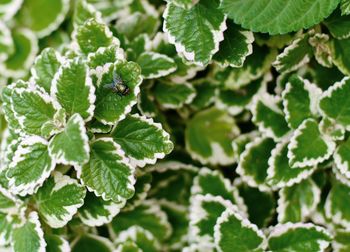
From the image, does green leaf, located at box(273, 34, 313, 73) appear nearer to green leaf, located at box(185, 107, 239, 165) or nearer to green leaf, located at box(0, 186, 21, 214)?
green leaf, located at box(185, 107, 239, 165)

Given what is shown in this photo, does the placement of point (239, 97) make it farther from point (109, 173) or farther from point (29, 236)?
point (29, 236)

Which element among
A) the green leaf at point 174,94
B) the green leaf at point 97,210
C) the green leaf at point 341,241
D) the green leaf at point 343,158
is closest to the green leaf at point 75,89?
the green leaf at point 97,210

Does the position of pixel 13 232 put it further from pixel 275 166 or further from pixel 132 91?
pixel 275 166

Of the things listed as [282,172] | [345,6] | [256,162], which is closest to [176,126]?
[256,162]

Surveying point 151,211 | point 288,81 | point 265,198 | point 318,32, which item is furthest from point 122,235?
point 318,32

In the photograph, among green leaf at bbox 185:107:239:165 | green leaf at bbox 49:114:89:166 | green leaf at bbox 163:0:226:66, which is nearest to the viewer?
green leaf at bbox 49:114:89:166

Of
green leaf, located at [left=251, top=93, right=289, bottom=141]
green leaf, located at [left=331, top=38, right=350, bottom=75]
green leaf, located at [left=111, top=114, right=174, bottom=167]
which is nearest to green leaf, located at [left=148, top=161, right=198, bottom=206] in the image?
green leaf, located at [left=251, top=93, right=289, bottom=141]
